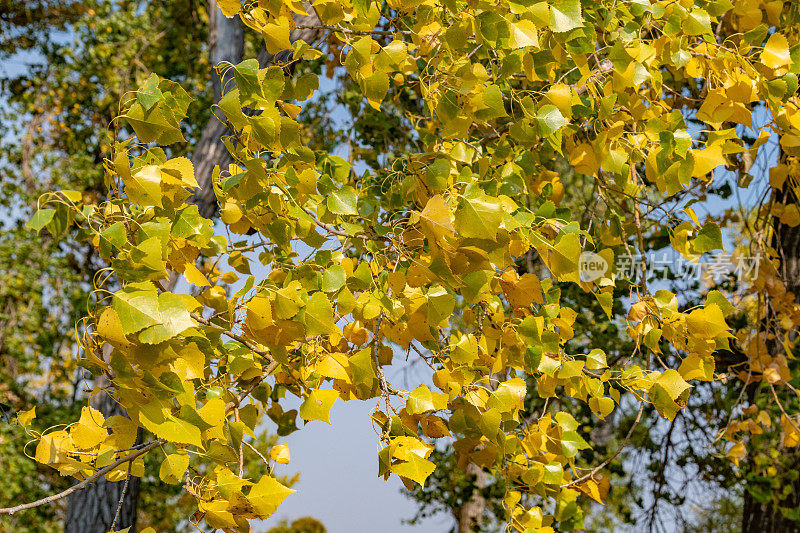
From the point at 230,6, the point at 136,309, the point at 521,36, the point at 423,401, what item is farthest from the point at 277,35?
the point at 423,401

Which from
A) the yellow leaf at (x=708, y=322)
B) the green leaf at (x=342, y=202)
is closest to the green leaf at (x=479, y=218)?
the green leaf at (x=342, y=202)

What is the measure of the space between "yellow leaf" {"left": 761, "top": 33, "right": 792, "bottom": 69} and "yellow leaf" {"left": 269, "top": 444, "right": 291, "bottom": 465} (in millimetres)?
1303

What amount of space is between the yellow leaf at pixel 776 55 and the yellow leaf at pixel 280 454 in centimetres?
130

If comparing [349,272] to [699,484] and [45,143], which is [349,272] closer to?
[699,484]

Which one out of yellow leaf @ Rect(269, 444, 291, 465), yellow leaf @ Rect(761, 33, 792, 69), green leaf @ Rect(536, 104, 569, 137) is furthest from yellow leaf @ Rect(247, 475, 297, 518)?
yellow leaf @ Rect(761, 33, 792, 69)

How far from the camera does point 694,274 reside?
325 centimetres

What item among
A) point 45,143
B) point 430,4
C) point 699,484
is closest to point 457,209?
point 430,4

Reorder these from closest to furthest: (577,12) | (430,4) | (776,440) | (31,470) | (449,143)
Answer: (577,12) → (430,4) → (449,143) → (776,440) → (31,470)

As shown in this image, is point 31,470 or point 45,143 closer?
point 31,470

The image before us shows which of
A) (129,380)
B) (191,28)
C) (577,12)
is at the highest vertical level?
(191,28)

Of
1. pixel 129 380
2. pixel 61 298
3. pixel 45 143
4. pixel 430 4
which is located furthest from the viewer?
pixel 45 143

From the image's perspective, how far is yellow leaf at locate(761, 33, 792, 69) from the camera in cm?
135

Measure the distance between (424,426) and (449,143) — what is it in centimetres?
64

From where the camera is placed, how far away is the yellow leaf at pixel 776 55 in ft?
4.44
